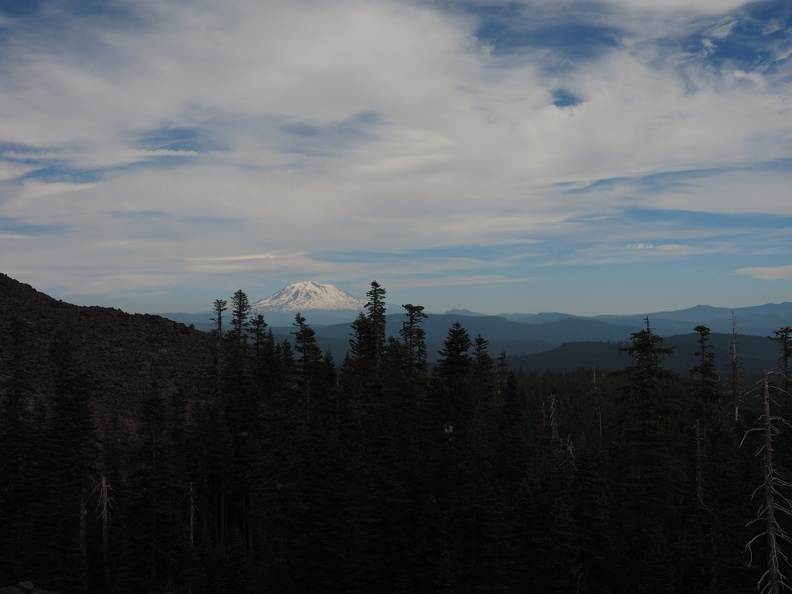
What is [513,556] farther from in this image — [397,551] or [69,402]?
[69,402]

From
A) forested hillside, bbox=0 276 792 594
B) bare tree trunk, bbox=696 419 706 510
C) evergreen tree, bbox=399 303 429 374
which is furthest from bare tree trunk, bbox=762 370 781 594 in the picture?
evergreen tree, bbox=399 303 429 374

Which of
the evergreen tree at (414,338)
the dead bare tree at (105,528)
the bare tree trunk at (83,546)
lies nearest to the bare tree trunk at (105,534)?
the dead bare tree at (105,528)

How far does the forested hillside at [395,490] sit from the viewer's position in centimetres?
3250

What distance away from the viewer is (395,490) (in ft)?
134

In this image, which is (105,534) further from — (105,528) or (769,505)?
(769,505)

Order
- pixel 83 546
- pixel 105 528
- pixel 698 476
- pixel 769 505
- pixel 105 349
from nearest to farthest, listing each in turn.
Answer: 1. pixel 769 505
2. pixel 698 476
3. pixel 83 546
4. pixel 105 528
5. pixel 105 349

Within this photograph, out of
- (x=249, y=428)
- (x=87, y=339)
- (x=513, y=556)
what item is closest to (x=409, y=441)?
(x=513, y=556)

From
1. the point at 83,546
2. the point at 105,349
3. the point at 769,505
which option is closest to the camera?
the point at 769,505

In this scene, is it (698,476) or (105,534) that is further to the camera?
(105,534)

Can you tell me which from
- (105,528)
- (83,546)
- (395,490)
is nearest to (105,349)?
(105,528)

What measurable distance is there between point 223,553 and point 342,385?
78.7 feet

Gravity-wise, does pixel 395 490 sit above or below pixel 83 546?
above

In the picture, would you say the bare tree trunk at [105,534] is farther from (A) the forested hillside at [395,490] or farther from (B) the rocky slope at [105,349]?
(B) the rocky slope at [105,349]

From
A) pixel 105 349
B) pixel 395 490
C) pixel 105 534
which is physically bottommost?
pixel 105 534
